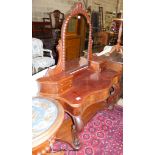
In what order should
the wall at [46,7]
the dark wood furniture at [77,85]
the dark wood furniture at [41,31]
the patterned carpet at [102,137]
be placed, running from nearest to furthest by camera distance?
the dark wood furniture at [77,85], the patterned carpet at [102,137], the dark wood furniture at [41,31], the wall at [46,7]

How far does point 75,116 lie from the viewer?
64.9 inches

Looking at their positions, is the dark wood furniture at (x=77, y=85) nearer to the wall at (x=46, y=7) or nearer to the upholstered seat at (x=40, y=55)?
the upholstered seat at (x=40, y=55)

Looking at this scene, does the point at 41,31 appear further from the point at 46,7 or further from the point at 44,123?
the point at 44,123

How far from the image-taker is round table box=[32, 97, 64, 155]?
102 centimetres

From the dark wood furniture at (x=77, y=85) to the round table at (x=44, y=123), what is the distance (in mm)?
231

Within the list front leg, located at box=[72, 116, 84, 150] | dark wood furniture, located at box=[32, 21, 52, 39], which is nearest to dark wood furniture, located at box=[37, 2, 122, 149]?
front leg, located at box=[72, 116, 84, 150]

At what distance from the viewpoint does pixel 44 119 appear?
118 centimetres

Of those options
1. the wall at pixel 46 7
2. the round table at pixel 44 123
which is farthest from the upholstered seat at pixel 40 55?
the round table at pixel 44 123

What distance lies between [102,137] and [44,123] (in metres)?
1.16

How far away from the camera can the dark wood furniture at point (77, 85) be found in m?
1.64

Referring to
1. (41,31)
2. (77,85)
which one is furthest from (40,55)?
(77,85)
